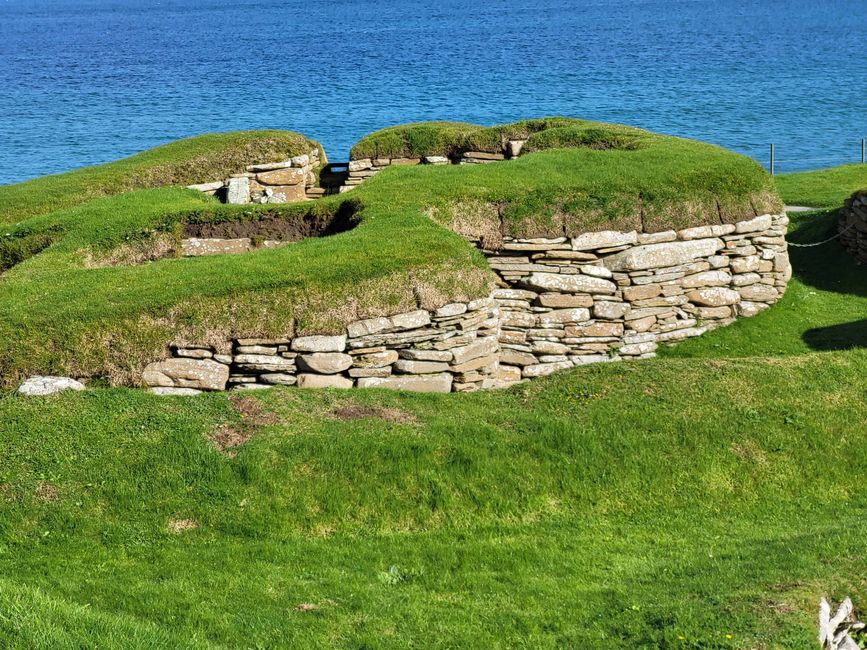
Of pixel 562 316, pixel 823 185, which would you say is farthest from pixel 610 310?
pixel 823 185

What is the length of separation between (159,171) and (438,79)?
6171 cm

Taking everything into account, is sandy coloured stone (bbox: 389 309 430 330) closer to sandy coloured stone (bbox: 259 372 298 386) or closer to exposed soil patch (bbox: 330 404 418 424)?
exposed soil patch (bbox: 330 404 418 424)

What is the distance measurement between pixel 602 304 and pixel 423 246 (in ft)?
12.5

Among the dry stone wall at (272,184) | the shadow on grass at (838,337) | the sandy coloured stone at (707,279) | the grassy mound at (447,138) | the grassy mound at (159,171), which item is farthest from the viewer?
the grassy mound at (447,138)

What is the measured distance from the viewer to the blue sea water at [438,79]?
59.8 metres

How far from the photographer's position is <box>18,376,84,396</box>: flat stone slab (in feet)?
41.6

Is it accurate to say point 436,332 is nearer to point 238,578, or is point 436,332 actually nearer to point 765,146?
point 238,578

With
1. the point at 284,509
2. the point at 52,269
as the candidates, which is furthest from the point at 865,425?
the point at 52,269

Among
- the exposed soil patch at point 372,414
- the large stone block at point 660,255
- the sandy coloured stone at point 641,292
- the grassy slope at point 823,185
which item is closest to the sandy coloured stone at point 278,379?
the exposed soil patch at point 372,414

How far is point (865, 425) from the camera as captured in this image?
13383mm

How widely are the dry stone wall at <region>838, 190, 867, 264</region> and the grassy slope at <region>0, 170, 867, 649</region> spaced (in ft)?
27.0

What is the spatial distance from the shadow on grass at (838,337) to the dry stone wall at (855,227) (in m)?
3.65

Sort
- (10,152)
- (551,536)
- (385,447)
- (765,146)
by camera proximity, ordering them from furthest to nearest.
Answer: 1. (10,152)
2. (765,146)
3. (385,447)
4. (551,536)

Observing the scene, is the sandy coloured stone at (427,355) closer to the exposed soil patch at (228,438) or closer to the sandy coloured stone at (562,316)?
the sandy coloured stone at (562,316)
